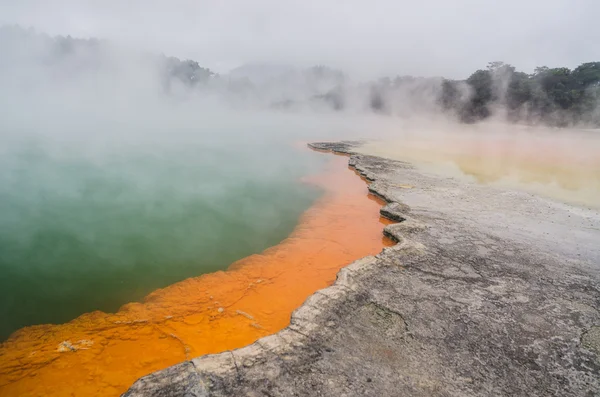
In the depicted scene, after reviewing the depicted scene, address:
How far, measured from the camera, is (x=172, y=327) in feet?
10.0

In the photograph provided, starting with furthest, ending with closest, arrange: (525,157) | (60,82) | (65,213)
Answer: (60,82) < (525,157) < (65,213)

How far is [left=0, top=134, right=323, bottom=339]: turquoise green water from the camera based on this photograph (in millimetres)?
3812

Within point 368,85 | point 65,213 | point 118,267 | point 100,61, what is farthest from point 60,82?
point 118,267

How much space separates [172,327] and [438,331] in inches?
90.7

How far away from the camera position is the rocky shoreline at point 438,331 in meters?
2.04

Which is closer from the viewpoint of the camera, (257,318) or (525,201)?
(257,318)

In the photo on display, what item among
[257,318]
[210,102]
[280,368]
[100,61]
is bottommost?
[257,318]

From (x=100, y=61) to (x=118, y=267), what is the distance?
39.9 m

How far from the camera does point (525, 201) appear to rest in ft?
20.5

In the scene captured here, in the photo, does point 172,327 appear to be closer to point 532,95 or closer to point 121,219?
point 121,219

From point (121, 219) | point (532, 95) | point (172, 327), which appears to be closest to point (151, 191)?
point (121, 219)

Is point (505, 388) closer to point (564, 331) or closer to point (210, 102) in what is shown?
point (564, 331)

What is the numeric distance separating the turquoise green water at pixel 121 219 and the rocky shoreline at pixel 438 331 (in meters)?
1.98

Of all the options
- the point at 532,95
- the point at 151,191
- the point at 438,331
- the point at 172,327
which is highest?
the point at 532,95
